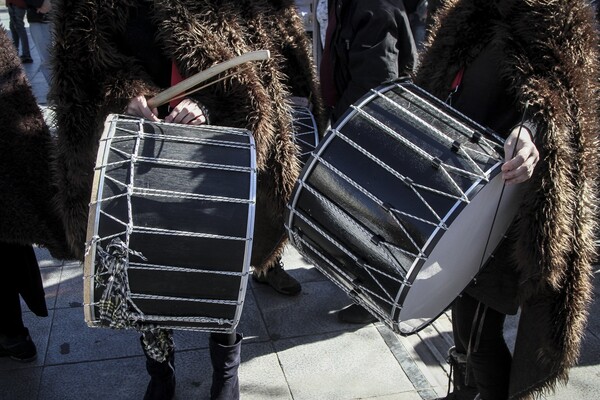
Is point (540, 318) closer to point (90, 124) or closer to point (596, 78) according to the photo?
point (596, 78)

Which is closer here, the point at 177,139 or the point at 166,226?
the point at 166,226

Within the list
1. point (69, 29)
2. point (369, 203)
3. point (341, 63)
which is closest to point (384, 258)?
point (369, 203)

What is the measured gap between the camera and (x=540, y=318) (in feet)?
6.57

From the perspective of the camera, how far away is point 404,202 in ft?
5.75

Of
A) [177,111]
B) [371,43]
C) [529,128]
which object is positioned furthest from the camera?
[371,43]

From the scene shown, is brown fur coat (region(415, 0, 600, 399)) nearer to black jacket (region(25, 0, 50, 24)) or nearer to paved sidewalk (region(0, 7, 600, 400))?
paved sidewalk (region(0, 7, 600, 400))

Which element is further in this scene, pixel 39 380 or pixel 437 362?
pixel 437 362

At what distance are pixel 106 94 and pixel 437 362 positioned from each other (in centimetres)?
202

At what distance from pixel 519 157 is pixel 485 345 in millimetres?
856

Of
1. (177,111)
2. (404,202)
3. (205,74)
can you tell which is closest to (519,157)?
(404,202)

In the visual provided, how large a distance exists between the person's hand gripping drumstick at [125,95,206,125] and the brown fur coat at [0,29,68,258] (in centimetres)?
57

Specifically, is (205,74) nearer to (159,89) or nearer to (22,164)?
(159,89)

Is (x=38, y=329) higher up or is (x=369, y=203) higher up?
(x=369, y=203)

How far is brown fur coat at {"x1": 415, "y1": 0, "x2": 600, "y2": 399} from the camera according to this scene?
1817mm
